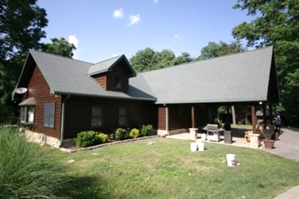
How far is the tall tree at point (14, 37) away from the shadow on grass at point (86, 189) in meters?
21.7

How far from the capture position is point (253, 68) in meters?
14.0

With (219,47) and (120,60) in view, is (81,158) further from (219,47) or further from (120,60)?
(219,47)

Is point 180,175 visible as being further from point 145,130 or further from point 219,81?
point 219,81

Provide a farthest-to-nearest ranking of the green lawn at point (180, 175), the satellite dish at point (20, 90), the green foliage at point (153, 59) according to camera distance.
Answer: the green foliage at point (153, 59), the satellite dish at point (20, 90), the green lawn at point (180, 175)

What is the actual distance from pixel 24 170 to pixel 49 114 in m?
9.92

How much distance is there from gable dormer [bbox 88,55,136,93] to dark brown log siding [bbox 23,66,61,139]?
3.32 metres

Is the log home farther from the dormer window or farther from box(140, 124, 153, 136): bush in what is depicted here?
box(140, 124, 153, 136): bush

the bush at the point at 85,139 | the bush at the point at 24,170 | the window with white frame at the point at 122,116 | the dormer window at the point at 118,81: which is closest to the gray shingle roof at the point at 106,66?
the dormer window at the point at 118,81

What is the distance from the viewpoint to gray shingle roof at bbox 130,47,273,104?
480 inches

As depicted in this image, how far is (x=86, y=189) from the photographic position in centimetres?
506

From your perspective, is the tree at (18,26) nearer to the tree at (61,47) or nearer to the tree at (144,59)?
the tree at (61,47)

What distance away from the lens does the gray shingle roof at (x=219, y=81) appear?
1219 centimetres

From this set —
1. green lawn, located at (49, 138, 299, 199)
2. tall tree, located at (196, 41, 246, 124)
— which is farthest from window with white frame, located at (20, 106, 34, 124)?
tall tree, located at (196, 41, 246, 124)

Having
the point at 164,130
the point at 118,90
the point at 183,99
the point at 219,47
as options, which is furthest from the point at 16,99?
the point at 219,47
